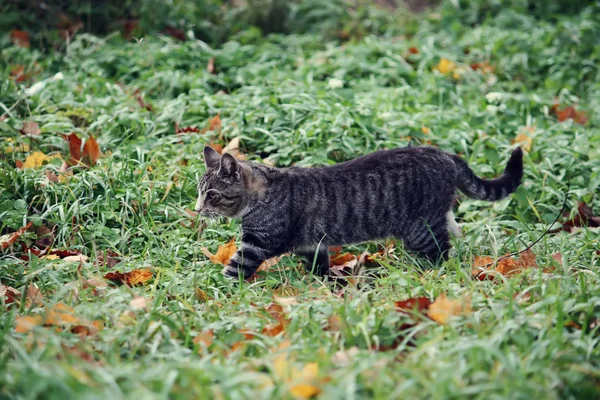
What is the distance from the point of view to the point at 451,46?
778 centimetres

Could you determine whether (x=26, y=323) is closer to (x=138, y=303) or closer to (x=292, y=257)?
(x=138, y=303)

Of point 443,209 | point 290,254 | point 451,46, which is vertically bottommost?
point 290,254

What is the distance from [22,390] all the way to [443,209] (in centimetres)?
284

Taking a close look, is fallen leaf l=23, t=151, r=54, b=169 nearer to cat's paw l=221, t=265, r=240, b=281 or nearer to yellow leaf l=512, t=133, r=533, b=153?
cat's paw l=221, t=265, r=240, b=281

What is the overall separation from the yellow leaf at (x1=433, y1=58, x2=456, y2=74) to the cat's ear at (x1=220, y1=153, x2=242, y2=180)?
11.0 feet

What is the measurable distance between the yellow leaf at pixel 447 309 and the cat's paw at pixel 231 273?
134 cm

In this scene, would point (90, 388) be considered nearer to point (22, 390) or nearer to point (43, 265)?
point (22, 390)

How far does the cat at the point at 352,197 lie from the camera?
448cm

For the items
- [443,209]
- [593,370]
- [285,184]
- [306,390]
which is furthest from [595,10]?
[306,390]

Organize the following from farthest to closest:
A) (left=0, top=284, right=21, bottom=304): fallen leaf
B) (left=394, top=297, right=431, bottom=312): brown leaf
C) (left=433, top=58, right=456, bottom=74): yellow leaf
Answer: (left=433, top=58, right=456, bottom=74): yellow leaf → (left=0, top=284, right=21, bottom=304): fallen leaf → (left=394, top=297, right=431, bottom=312): brown leaf

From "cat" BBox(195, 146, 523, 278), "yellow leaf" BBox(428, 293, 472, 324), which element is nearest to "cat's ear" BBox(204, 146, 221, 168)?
"cat" BBox(195, 146, 523, 278)

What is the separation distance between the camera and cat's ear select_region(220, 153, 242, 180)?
4.39 m

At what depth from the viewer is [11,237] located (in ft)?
14.3

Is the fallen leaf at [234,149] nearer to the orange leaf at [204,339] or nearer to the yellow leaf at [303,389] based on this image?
the orange leaf at [204,339]
